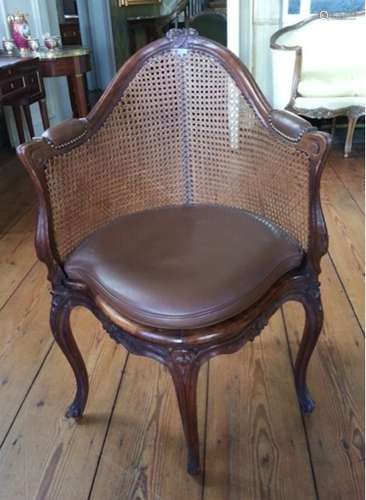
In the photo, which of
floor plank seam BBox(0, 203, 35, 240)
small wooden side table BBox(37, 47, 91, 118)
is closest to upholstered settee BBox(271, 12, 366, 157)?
small wooden side table BBox(37, 47, 91, 118)

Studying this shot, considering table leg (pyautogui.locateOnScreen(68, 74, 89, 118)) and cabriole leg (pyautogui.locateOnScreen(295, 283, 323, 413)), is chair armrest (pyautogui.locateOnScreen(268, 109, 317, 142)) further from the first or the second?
table leg (pyautogui.locateOnScreen(68, 74, 89, 118))

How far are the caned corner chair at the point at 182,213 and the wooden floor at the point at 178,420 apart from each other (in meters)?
0.08

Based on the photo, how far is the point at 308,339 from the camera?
1069 mm

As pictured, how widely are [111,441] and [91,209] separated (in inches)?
22.5

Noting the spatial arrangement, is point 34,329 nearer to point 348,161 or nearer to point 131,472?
point 131,472

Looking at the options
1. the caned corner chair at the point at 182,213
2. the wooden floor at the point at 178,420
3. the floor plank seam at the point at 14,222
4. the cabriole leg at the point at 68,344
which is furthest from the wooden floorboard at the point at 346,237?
the floor plank seam at the point at 14,222

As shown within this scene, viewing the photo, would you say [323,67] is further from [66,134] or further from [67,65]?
[66,134]

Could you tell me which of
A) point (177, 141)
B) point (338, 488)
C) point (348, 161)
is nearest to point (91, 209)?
point (177, 141)

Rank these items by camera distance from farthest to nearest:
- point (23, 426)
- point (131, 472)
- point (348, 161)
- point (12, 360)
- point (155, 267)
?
point (348, 161) < point (12, 360) < point (23, 426) < point (131, 472) < point (155, 267)

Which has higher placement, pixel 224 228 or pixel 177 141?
pixel 177 141

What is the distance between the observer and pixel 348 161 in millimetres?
2986

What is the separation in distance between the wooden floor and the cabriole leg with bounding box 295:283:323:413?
39 mm

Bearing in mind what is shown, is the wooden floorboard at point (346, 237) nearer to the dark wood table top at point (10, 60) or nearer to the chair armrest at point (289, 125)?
the chair armrest at point (289, 125)

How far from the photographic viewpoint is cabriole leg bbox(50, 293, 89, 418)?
103 centimetres
